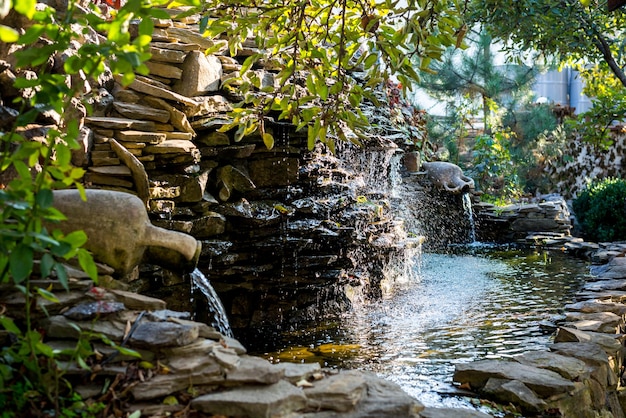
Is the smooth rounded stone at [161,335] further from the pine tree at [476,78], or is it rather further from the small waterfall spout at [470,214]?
the pine tree at [476,78]

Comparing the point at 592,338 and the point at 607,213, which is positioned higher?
the point at 607,213

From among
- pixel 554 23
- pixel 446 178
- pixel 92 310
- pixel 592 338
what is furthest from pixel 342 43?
pixel 446 178

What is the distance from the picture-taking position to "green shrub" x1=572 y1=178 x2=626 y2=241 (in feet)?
40.5

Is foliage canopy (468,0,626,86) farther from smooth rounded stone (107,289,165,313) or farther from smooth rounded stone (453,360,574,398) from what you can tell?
smooth rounded stone (107,289,165,313)

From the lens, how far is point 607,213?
12.6 meters

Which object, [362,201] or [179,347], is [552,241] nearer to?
[362,201]

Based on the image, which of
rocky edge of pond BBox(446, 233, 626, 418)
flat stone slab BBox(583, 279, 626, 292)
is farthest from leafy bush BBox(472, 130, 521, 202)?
rocky edge of pond BBox(446, 233, 626, 418)

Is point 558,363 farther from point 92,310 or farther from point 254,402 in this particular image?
point 92,310

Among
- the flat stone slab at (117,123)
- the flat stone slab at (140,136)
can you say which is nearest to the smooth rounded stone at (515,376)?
the flat stone slab at (140,136)

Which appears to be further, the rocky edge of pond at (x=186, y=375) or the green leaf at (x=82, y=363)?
the rocky edge of pond at (x=186, y=375)

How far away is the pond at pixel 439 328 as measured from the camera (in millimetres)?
4285

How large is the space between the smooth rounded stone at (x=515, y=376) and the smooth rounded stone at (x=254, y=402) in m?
1.51

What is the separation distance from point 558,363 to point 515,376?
19.5 inches

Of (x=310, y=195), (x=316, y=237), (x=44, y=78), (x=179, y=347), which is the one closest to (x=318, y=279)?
(x=316, y=237)
